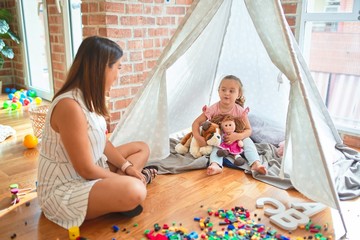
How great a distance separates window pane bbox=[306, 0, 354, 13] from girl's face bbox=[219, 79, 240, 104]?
0.87m

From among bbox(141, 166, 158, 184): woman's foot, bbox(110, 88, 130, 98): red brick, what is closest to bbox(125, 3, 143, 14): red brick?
bbox(110, 88, 130, 98): red brick

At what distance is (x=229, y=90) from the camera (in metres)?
2.28

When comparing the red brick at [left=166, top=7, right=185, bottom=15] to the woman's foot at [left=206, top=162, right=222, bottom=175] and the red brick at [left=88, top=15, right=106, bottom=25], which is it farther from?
the woman's foot at [left=206, top=162, right=222, bottom=175]

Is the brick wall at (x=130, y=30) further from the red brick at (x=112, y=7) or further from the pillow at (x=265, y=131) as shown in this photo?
the pillow at (x=265, y=131)

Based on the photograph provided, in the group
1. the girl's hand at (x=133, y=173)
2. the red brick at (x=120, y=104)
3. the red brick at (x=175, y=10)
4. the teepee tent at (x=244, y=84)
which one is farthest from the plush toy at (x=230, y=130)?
the red brick at (x=175, y=10)

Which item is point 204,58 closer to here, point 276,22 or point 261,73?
point 261,73

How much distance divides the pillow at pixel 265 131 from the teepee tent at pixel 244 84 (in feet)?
0.21

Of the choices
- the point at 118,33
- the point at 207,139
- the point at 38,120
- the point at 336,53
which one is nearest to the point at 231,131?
the point at 207,139

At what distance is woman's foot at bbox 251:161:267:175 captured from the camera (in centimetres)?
200

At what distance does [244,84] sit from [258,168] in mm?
841

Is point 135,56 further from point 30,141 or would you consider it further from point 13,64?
point 13,64

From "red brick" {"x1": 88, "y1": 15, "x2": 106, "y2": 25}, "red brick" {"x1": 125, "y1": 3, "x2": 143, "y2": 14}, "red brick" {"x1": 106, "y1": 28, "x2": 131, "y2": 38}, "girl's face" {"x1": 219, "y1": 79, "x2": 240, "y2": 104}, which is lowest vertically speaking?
"girl's face" {"x1": 219, "y1": 79, "x2": 240, "y2": 104}

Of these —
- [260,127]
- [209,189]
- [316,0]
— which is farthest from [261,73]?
[209,189]

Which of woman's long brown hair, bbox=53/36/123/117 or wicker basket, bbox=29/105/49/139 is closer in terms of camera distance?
woman's long brown hair, bbox=53/36/123/117
